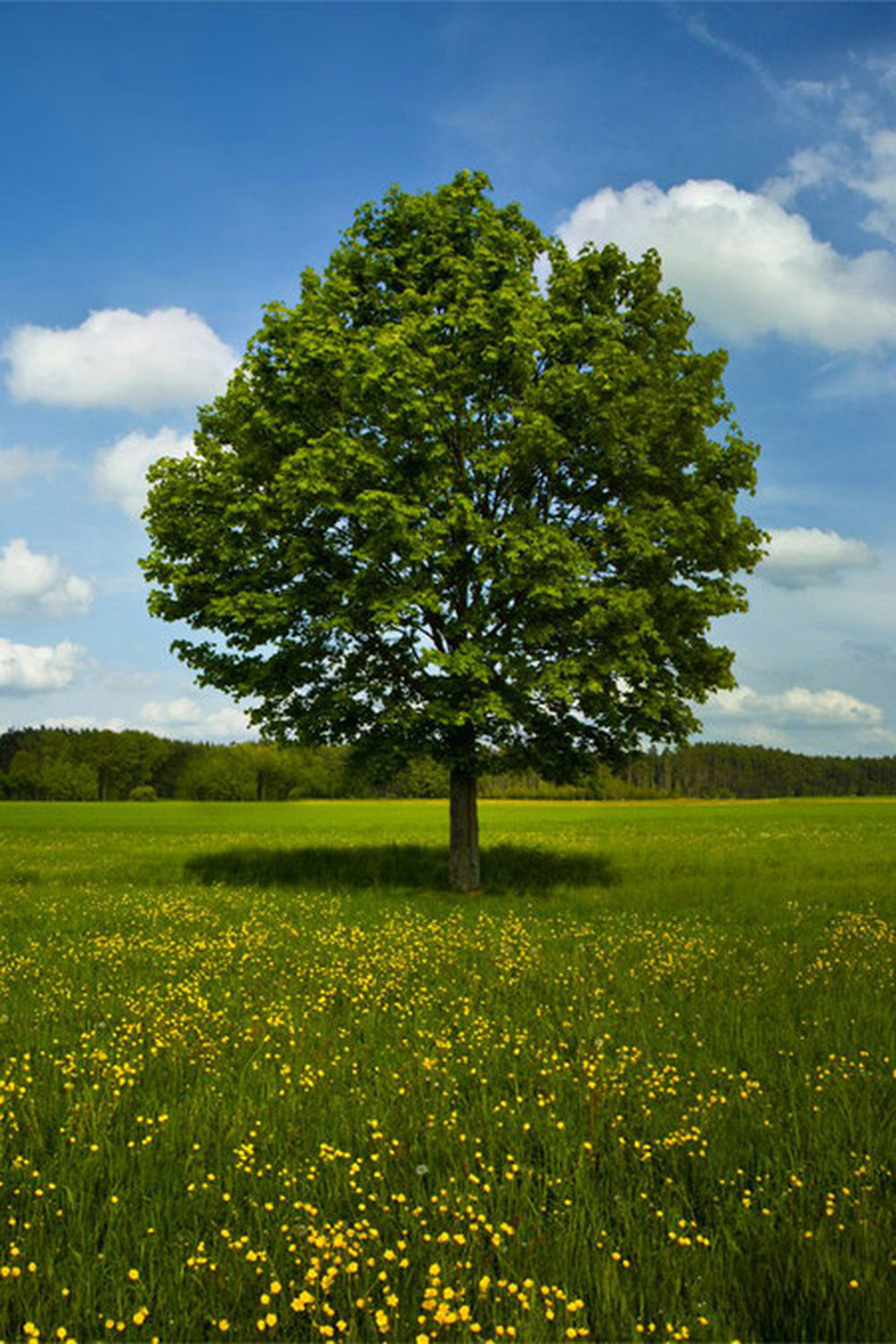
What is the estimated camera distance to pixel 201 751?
565 feet

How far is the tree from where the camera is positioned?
1777cm

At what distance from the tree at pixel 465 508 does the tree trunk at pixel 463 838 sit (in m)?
0.07

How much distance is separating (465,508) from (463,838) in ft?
28.3

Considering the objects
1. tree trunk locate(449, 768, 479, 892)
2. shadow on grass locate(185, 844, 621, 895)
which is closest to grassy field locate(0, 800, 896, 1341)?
tree trunk locate(449, 768, 479, 892)

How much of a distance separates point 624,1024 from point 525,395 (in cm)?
1441

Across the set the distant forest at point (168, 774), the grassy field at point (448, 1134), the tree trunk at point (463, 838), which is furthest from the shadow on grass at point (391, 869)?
the distant forest at point (168, 774)

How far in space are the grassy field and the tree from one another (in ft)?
20.3

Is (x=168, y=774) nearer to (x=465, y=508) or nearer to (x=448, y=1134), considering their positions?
(x=465, y=508)

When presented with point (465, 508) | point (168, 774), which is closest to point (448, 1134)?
point (465, 508)

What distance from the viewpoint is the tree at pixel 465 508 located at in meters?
17.8

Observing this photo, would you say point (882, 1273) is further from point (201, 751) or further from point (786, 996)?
point (201, 751)

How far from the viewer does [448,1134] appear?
6.08 meters

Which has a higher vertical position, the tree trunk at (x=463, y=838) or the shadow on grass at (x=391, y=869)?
the tree trunk at (x=463, y=838)

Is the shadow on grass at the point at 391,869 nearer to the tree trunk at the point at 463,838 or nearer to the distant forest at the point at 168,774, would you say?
the tree trunk at the point at 463,838
